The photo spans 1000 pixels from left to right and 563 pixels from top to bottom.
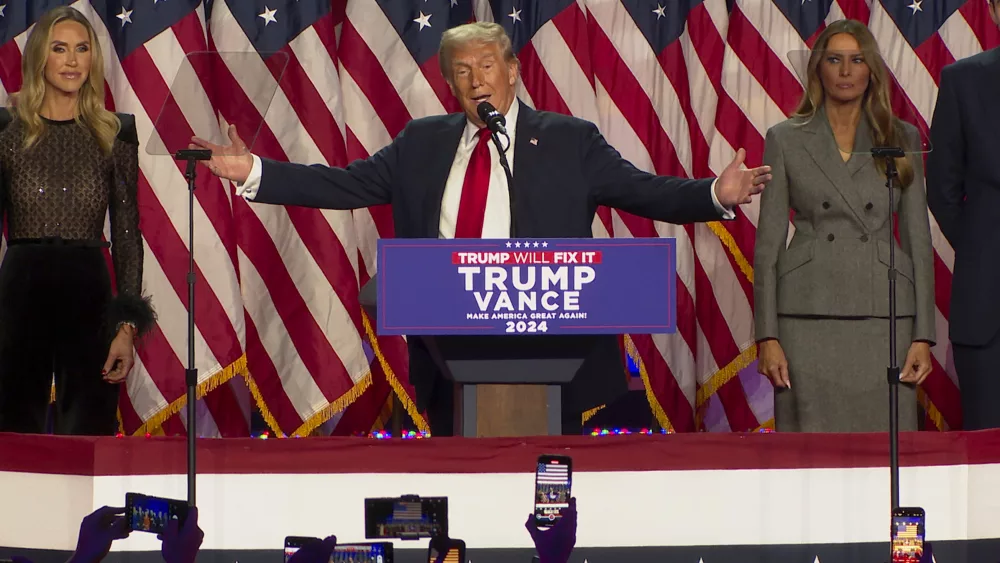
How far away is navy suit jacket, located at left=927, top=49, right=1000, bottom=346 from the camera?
3.88 m

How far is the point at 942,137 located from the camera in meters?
3.98

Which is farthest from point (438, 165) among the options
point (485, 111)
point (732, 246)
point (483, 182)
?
point (732, 246)

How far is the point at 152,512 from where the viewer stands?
215 centimetres

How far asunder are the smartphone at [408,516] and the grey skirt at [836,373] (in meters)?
1.98

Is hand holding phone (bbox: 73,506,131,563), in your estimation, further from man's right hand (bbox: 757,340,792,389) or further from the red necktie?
man's right hand (bbox: 757,340,792,389)

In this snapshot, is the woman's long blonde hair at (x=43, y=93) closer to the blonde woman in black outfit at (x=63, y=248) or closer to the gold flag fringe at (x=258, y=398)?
the blonde woman in black outfit at (x=63, y=248)

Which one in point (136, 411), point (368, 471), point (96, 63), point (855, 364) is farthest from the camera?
point (136, 411)

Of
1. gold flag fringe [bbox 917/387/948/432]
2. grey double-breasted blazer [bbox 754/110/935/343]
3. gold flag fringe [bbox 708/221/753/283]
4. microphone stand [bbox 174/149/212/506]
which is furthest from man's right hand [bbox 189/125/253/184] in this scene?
gold flag fringe [bbox 917/387/948/432]

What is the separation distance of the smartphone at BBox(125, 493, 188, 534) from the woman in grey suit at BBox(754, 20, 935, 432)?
83.8 inches

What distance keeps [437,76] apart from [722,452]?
238cm

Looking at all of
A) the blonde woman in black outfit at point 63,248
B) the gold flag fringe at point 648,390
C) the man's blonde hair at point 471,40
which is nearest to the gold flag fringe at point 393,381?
the gold flag fringe at point 648,390

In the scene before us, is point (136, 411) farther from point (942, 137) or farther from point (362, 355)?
point (942, 137)

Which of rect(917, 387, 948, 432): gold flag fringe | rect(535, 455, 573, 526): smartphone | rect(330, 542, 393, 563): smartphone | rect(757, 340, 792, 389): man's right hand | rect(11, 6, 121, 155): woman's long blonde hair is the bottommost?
rect(330, 542, 393, 563): smartphone

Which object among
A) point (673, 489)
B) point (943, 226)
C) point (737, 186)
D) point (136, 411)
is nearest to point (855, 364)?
point (943, 226)
